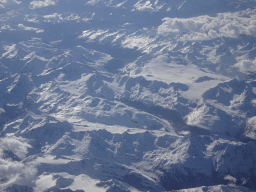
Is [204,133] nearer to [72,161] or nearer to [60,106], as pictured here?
[72,161]

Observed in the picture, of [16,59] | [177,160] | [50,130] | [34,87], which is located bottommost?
[177,160]

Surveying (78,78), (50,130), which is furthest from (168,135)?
(78,78)

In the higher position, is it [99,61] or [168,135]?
[99,61]

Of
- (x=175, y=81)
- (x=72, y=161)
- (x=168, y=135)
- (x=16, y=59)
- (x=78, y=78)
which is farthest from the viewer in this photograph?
(x=16, y=59)

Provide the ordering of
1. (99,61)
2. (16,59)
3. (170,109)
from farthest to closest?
(99,61) → (16,59) → (170,109)

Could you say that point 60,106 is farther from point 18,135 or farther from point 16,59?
point 16,59

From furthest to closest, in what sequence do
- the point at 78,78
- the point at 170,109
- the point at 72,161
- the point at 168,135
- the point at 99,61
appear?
the point at 99,61
the point at 78,78
the point at 170,109
the point at 168,135
the point at 72,161

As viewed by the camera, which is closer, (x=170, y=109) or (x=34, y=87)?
(x=170, y=109)

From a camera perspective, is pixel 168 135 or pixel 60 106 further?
pixel 60 106

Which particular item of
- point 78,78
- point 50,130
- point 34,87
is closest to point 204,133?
point 50,130
